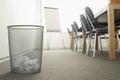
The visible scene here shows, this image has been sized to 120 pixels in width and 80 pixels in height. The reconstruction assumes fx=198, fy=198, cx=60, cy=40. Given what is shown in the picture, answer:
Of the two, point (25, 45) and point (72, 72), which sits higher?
point (25, 45)

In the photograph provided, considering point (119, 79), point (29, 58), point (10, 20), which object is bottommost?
point (119, 79)

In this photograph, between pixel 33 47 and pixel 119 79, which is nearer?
pixel 119 79

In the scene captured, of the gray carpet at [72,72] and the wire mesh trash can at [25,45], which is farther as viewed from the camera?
the wire mesh trash can at [25,45]

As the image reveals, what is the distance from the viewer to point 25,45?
5.86 ft

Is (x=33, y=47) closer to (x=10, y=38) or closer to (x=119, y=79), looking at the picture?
(x=10, y=38)

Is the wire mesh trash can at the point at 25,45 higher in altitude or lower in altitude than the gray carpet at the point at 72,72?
higher

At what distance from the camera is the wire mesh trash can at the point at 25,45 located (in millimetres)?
1722

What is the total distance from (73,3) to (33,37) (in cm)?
558

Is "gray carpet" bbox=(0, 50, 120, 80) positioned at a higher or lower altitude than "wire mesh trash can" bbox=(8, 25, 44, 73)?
lower

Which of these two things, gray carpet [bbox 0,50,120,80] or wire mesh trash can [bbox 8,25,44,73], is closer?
gray carpet [bbox 0,50,120,80]

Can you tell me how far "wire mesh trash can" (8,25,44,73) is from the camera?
67.8 inches

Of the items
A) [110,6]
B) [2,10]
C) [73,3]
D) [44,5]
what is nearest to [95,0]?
[73,3]

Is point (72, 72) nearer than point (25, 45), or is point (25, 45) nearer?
point (72, 72)

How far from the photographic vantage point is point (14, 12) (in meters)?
3.02
